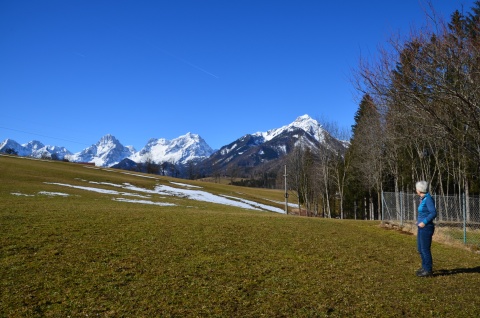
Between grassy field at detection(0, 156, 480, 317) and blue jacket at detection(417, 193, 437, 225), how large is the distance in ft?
5.43

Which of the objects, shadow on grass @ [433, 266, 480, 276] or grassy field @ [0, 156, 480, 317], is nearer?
grassy field @ [0, 156, 480, 317]

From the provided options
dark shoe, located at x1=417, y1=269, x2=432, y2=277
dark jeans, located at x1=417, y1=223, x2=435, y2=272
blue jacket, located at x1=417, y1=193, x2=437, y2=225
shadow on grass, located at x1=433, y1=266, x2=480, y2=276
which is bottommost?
shadow on grass, located at x1=433, y1=266, x2=480, y2=276

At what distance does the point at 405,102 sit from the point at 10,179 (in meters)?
43.5

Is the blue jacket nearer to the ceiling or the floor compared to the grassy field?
nearer to the ceiling

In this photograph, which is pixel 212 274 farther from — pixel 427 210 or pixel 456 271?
pixel 456 271

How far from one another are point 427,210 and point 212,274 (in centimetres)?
614

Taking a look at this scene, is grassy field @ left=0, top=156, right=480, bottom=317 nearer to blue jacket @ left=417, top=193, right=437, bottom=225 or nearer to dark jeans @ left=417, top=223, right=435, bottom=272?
dark jeans @ left=417, top=223, right=435, bottom=272

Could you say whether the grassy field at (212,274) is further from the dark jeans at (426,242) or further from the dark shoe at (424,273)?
the dark jeans at (426,242)

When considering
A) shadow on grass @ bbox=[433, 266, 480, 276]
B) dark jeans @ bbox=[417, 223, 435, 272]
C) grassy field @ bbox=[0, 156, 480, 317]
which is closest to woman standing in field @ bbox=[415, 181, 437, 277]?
dark jeans @ bbox=[417, 223, 435, 272]

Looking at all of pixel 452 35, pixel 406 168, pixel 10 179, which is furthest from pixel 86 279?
pixel 406 168

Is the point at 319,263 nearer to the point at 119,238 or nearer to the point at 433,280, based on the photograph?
the point at 433,280

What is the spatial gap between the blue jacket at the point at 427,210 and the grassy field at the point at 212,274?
1654 millimetres

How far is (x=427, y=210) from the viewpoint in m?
9.16

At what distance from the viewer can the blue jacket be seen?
899 cm
